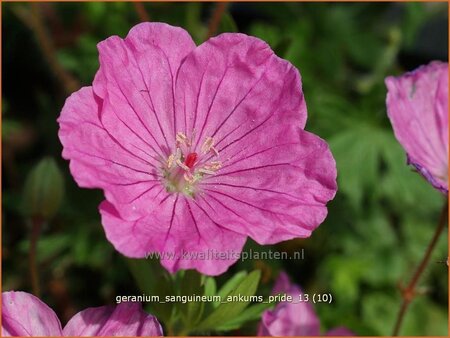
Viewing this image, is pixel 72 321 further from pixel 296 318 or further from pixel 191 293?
pixel 296 318

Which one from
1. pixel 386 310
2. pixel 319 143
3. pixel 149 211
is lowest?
pixel 386 310

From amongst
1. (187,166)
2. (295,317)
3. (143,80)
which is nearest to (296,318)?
(295,317)

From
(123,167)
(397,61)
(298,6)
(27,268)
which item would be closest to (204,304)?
(123,167)

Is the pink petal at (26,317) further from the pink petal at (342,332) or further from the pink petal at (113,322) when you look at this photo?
the pink petal at (342,332)

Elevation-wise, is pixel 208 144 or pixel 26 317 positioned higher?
pixel 208 144

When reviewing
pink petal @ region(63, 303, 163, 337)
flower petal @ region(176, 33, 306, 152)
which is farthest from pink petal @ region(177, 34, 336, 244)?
pink petal @ region(63, 303, 163, 337)

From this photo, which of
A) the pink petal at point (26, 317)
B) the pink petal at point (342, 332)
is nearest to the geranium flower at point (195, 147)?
the pink petal at point (26, 317)

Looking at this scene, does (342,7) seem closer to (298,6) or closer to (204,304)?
(298,6)
